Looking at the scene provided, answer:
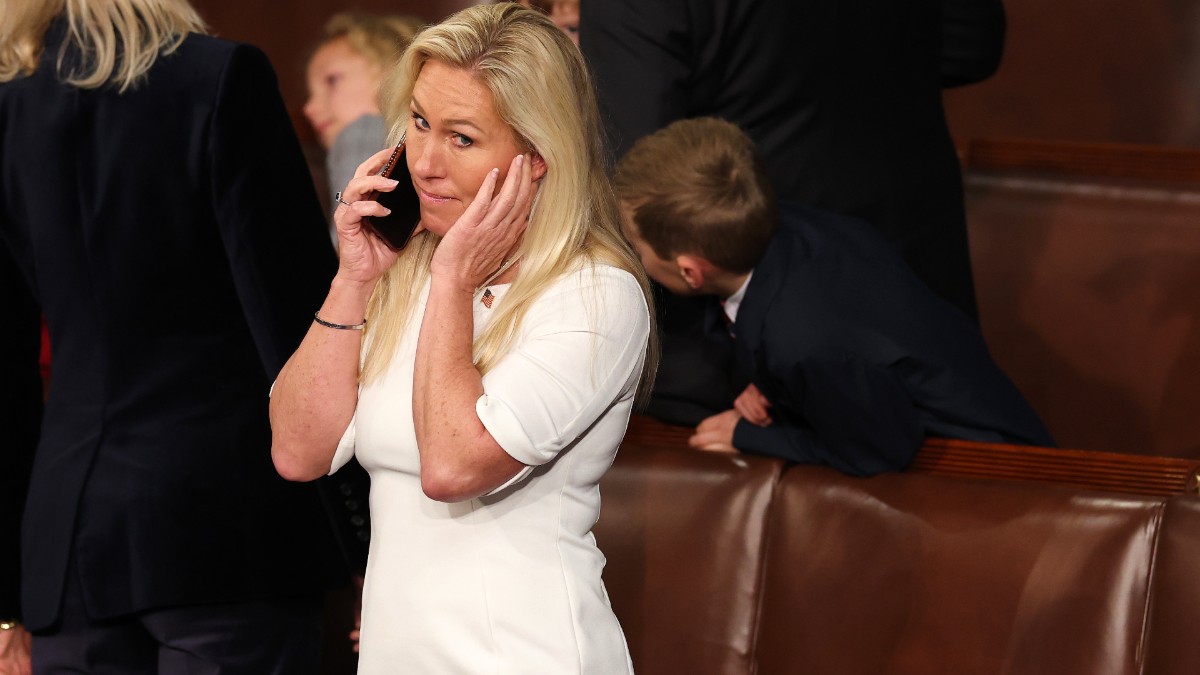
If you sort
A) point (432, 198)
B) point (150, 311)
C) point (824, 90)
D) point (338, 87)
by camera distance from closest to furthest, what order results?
point (432, 198), point (150, 311), point (824, 90), point (338, 87)

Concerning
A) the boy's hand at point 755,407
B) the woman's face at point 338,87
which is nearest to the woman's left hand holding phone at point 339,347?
the boy's hand at point 755,407

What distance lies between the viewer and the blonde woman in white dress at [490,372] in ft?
4.60

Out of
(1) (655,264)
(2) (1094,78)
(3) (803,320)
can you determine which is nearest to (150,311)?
(1) (655,264)

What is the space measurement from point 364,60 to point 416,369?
2.43 meters

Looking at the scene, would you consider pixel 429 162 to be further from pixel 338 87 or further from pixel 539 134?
pixel 338 87

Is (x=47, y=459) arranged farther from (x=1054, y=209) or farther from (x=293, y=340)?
(x=1054, y=209)

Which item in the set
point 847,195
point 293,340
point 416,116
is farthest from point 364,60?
point 416,116

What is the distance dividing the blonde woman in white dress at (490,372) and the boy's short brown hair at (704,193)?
0.76m

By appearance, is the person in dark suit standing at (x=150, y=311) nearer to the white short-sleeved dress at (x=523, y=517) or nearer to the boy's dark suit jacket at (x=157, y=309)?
the boy's dark suit jacket at (x=157, y=309)

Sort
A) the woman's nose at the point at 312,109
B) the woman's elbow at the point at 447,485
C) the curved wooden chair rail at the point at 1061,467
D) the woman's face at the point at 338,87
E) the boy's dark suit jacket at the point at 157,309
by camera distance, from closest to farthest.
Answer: the woman's elbow at the point at 447,485
the boy's dark suit jacket at the point at 157,309
the curved wooden chair rail at the point at 1061,467
the woman's face at the point at 338,87
the woman's nose at the point at 312,109

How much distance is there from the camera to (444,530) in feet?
4.74

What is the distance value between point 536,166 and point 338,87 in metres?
2.35

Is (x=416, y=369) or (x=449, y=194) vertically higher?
(x=449, y=194)

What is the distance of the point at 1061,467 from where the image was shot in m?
2.12
